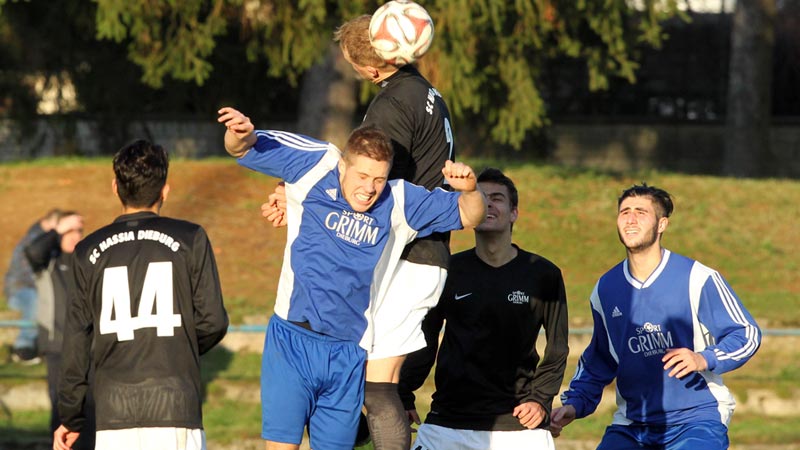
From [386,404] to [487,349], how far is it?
49.3 inches

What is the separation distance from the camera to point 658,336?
7.14 metres

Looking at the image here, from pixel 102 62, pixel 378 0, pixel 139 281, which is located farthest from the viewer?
pixel 102 62

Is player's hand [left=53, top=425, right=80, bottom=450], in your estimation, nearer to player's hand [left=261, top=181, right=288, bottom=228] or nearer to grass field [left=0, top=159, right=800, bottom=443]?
player's hand [left=261, top=181, right=288, bottom=228]

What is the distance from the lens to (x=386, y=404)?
20.4ft

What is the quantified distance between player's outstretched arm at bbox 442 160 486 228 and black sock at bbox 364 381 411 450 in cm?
94

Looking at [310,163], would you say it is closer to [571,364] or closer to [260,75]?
[571,364]

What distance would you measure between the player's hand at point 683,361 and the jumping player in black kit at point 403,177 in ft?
4.05

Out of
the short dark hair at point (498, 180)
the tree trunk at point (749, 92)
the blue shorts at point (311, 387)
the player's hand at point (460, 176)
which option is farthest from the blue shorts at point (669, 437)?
the tree trunk at point (749, 92)

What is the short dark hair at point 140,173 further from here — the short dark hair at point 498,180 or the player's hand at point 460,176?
the short dark hair at point 498,180

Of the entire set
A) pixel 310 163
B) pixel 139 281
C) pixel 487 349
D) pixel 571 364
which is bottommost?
pixel 571 364

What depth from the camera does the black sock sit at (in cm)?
615

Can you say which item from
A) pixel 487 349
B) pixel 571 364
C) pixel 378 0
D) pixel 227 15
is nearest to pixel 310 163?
pixel 487 349

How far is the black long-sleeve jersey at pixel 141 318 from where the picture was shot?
19.4ft

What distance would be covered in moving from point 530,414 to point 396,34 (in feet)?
7.70
